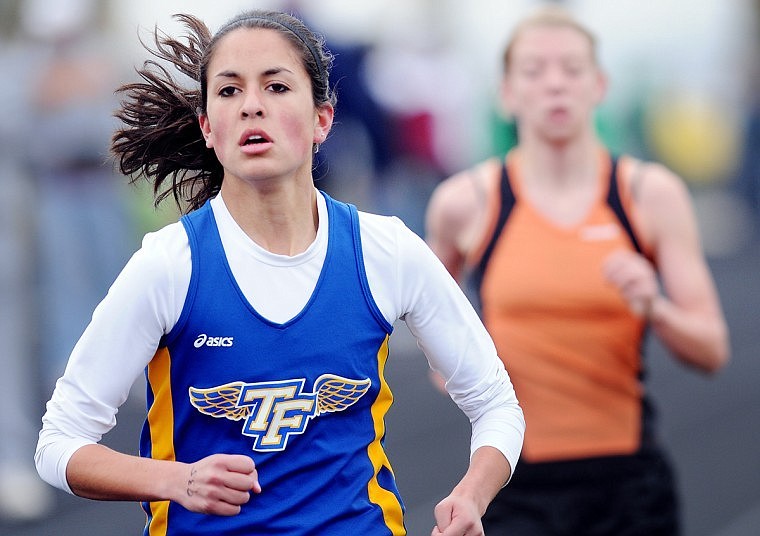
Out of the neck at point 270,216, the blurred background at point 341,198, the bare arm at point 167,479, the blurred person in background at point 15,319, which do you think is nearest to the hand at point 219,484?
the bare arm at point 167,479

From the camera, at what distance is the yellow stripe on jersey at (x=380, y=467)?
304cm

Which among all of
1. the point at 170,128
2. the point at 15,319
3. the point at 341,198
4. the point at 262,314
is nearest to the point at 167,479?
the point at 262,314

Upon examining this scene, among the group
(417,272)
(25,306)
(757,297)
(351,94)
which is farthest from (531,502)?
(757,297)

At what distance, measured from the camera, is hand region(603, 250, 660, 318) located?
14.0 ft

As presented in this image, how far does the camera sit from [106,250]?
31.1ft

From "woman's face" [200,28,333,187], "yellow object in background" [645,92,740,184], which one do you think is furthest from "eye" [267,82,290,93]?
"yellow object in background" [645,92,740,184]

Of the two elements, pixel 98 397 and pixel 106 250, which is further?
pixel 106 250

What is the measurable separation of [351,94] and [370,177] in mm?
1458

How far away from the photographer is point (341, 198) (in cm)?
1308

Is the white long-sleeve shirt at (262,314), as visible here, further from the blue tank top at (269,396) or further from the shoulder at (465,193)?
the shoulder at (465,193)

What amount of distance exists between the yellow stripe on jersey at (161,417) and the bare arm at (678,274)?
1.92 metres

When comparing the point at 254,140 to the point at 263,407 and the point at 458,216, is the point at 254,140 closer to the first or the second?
the point at 263,407

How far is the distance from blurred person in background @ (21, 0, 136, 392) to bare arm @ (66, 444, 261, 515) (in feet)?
19.9

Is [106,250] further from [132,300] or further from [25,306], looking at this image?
[132,300]
